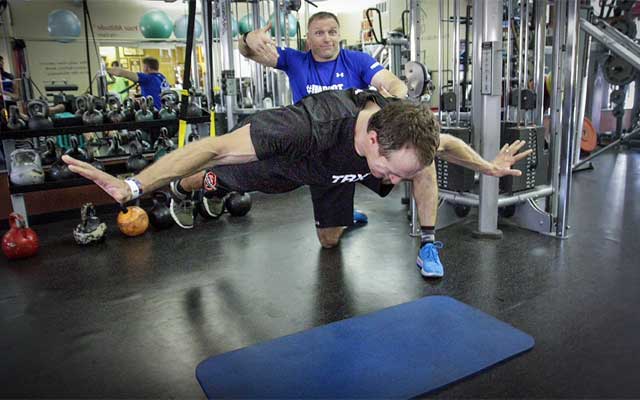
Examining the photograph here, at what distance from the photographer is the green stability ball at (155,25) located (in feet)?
22.5

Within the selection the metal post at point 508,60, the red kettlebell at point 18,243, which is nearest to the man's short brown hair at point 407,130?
the metal post at point 508,60

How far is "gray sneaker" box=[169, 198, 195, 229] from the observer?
322 centimetres

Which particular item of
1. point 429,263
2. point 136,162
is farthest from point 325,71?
point 136,162

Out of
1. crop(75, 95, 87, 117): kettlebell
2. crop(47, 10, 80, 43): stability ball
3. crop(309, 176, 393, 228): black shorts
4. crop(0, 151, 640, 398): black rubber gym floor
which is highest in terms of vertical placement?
crop(47, 10, 80, 43): stability ball

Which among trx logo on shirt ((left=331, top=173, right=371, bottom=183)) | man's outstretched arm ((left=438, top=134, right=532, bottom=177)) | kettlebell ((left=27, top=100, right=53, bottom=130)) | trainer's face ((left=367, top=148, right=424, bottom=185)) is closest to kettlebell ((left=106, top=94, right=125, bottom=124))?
kettlebell ((left=27, top=100, right=53, bottom=130))

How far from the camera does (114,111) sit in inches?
151

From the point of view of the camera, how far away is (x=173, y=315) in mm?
2033

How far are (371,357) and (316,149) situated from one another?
70 cm

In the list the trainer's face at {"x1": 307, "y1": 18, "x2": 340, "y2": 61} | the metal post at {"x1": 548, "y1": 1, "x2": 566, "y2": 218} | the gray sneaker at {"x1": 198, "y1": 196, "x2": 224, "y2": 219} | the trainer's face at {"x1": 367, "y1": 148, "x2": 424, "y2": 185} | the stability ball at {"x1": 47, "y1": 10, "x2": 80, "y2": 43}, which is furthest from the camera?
the stability ball at {"x1": 47, "y1": 10, "x2": 80, "y2": 43}

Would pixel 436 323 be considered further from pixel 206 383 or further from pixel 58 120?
pixel 58 120

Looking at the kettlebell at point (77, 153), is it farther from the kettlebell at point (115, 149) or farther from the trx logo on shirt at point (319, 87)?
the trx logo on shirt at point (319, 87)

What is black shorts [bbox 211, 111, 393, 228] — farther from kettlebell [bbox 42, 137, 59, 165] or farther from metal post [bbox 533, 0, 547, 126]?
kettlebell [bbox 42, 137, 59, 165]

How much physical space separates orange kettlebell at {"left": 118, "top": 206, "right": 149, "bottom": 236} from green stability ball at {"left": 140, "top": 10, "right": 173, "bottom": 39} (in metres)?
4.43

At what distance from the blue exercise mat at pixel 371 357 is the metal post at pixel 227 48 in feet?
9.23
